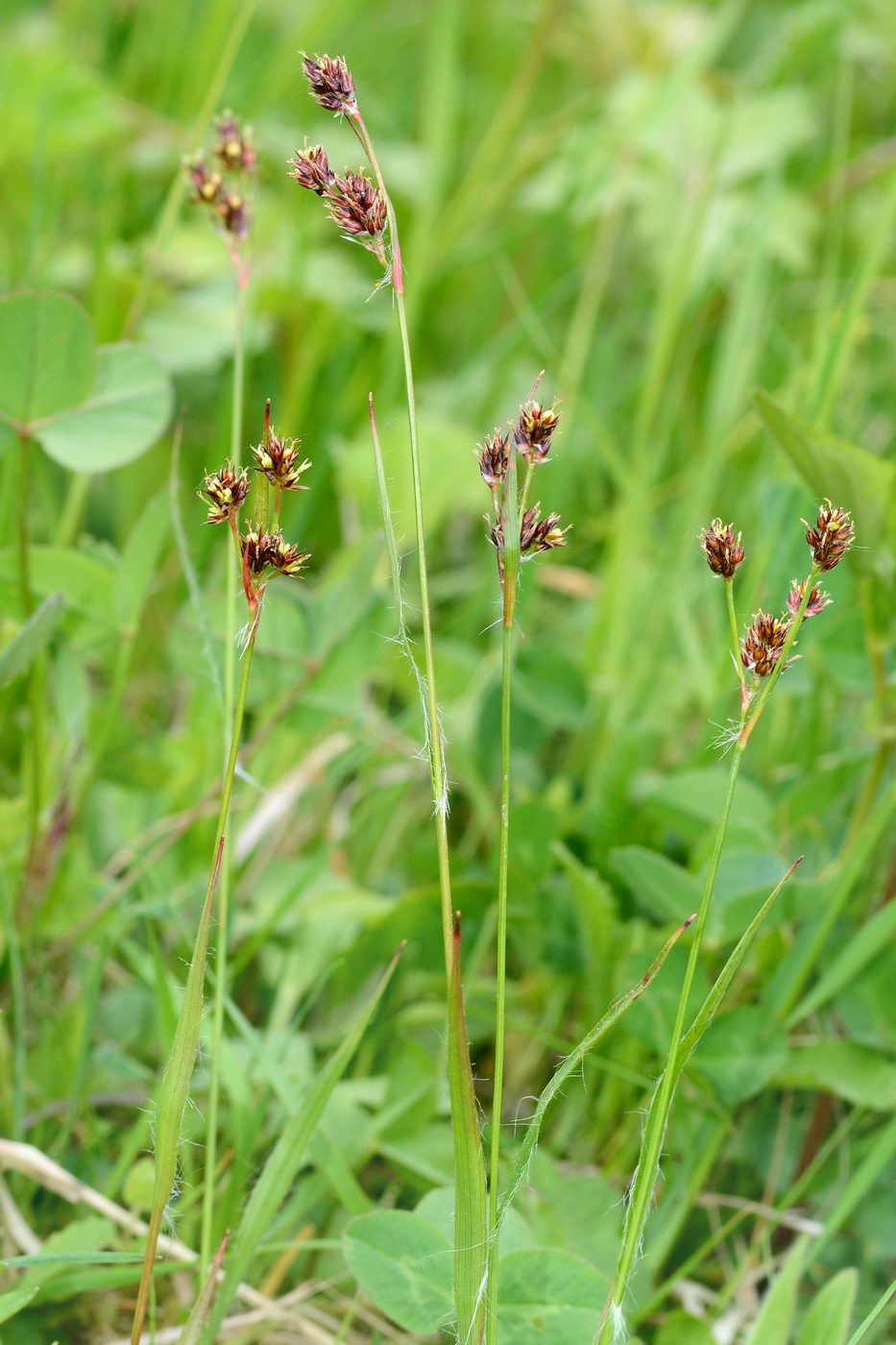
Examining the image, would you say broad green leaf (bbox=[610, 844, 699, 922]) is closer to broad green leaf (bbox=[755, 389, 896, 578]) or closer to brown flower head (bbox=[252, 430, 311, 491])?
broad green leaf (bbox=[755, 389, 896, 578])

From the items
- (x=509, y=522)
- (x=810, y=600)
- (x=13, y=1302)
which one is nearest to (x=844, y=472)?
(x=810, y=600)

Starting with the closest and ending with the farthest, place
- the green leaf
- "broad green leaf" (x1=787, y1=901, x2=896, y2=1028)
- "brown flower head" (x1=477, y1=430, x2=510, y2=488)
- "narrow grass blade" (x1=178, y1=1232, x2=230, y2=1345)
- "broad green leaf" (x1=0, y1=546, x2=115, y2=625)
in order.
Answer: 1. "brown flower head" (x1=477, y1=430, x2=510, y2=488)
2. "narrow grass blade" (x1=178, y1=1232, x2=230, y2=1345)
3. the green leaf
4. "broad green leaf" (x1=787, y1=901, x2=896, y2=1028)
5. "broad green leaf" (x1=0, y1=546, x2=115, y2=625)

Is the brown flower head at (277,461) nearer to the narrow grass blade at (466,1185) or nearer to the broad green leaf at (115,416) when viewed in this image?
the narrow grass blade at (466,1185)

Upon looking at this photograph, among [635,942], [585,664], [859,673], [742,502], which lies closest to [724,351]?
[742,502]

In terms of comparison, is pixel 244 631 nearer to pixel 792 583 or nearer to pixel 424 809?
pixel 792 583

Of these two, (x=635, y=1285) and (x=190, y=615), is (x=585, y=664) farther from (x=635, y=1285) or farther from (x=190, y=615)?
(x=635, y=1285)

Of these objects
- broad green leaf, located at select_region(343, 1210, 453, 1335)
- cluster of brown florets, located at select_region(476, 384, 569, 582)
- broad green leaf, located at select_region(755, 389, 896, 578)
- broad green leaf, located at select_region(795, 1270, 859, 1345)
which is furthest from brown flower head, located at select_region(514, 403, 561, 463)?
broad green leaf, located at select_region(795, 1270, 859, 1345)

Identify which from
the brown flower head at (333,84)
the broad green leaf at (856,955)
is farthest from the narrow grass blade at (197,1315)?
the brown flower head at (333,84)
